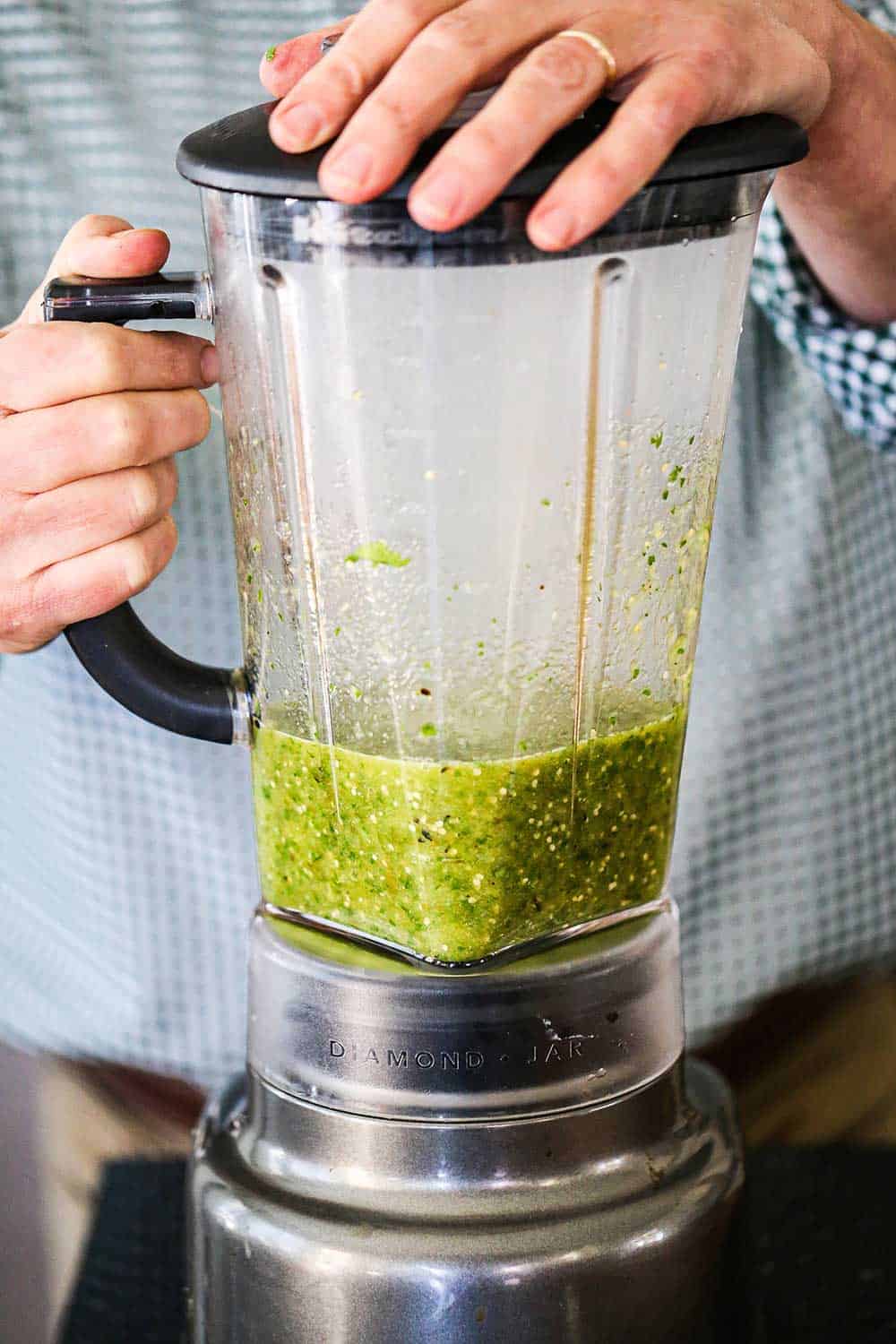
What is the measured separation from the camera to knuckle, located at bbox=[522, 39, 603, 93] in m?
0.38

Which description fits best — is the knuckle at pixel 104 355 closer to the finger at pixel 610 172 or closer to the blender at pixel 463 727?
the blender at pixel 463 727

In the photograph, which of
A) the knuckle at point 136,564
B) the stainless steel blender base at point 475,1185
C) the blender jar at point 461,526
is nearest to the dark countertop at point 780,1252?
the stainless steel blender base at point 475,1185

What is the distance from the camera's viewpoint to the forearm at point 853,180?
545mm

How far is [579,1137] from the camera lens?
46 centimetres

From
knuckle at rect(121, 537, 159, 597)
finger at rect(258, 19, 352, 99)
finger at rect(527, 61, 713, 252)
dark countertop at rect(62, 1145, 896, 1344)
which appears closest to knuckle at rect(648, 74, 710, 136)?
finger at rect(527, 61, 713, 252)

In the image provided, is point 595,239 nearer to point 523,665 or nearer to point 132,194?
point 523,665

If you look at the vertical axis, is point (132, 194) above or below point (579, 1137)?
above

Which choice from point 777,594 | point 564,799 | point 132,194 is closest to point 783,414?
point 777,594

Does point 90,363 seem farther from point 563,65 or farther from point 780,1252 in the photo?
point 780,1252

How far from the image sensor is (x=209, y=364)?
0.50 m

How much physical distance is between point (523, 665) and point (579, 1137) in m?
0.16

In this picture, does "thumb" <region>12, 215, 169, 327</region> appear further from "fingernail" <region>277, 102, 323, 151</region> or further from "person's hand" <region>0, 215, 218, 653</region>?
"fingernail" <region>277, 102, 323, 151</region>

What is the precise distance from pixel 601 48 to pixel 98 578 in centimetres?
25

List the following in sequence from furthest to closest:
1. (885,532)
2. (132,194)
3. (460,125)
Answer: (885,532)
(132,194)
(460,125)
